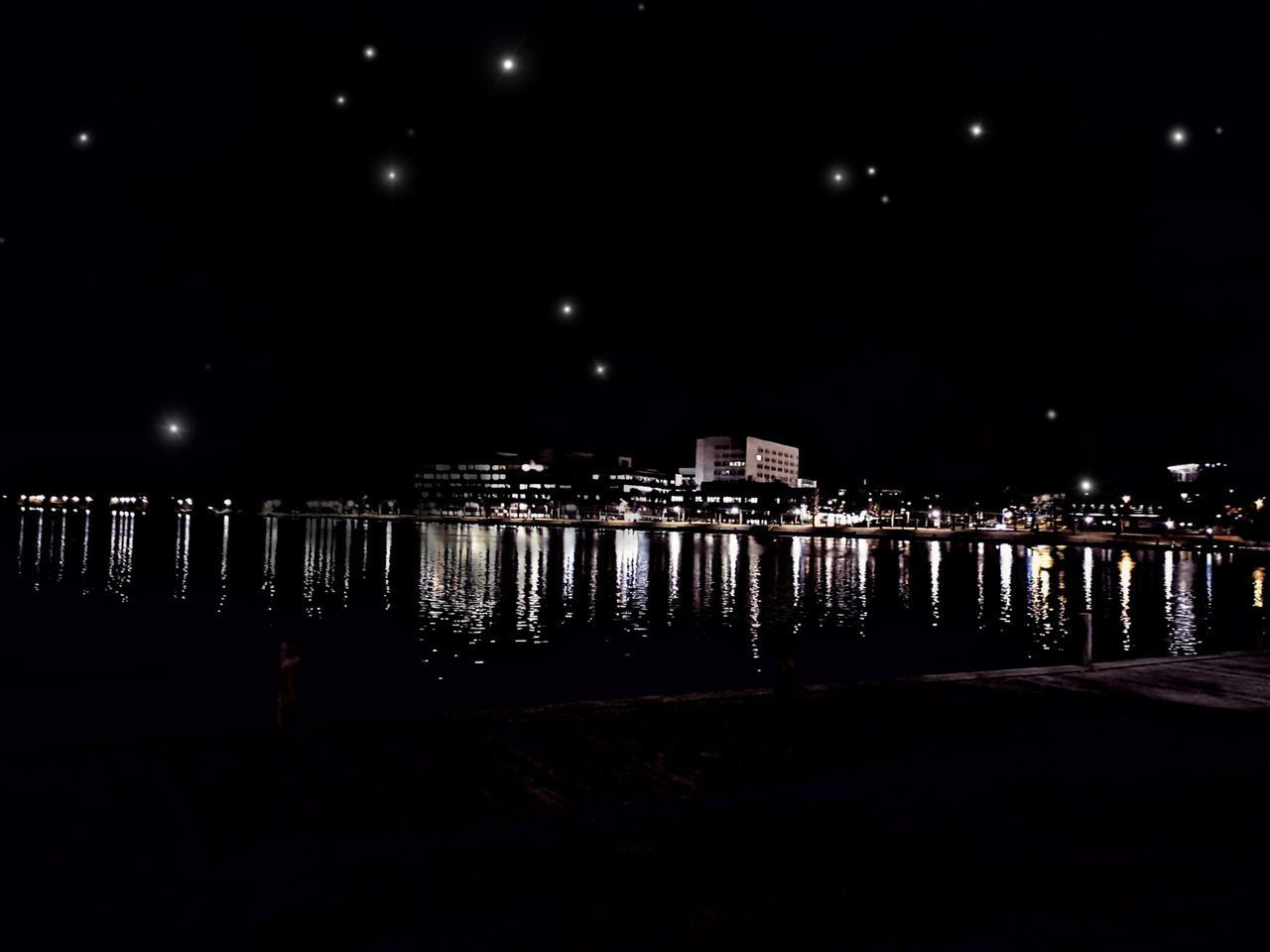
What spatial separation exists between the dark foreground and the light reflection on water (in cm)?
2122

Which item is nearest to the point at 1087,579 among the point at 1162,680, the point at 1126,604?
the point at 1126,604

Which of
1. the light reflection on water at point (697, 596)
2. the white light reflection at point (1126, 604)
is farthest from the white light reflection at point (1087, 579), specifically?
the white light reflection at point (1126, 604)

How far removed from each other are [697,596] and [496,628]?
17.8 m

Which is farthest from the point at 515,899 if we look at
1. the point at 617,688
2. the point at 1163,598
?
the point at 1163,598

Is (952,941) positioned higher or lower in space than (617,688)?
higher

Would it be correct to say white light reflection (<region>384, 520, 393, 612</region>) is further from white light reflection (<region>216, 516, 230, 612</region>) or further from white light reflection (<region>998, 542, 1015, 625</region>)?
white light reflection (<region>998, 542, 1015, 625</region>)

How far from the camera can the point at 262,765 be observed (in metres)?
8.77

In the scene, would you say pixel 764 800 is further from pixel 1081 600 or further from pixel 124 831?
pixel 1081 600

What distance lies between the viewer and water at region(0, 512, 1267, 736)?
26625 mm

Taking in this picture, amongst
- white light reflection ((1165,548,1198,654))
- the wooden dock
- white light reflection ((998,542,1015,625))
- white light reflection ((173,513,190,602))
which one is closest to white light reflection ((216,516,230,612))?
white light reflection ((173,513,190,602))

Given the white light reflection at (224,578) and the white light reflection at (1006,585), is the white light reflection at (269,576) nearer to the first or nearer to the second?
the white light reflection at (224,578)

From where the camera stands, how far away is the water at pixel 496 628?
26.6 metres

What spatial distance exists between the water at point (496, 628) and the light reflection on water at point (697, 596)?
9.9 inches

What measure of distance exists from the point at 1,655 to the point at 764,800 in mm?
35224
